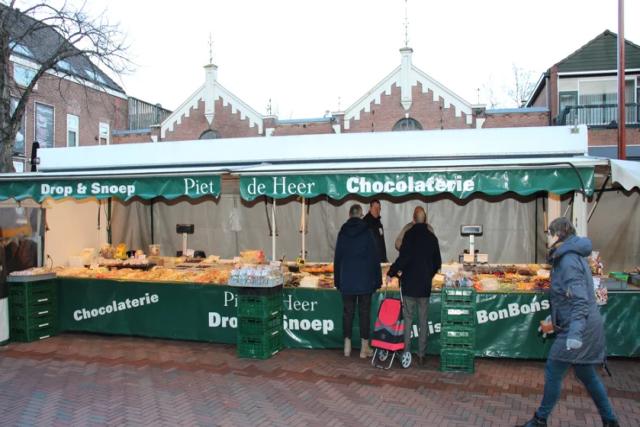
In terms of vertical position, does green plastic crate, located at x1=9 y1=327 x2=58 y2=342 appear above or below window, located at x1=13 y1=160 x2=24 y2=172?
below

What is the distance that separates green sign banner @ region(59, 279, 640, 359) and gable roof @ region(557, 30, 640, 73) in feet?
65.2

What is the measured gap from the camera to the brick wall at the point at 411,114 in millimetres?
22422

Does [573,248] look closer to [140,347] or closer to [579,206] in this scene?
[579,206]

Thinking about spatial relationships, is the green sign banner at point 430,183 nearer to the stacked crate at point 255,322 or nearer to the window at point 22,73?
the stacked crate at point 255,322

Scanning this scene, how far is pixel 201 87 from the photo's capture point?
26.5 m

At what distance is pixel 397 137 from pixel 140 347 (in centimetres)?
512

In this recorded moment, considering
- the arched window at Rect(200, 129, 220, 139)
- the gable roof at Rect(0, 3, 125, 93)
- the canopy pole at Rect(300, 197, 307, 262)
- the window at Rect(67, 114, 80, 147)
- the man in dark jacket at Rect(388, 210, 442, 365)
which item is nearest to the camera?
the man in dark jacket at Rect(388, 210, 442, 365)

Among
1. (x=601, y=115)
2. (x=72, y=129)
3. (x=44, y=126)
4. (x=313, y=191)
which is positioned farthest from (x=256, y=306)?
(x=72, y=129)

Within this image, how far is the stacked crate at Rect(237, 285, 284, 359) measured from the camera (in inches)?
263

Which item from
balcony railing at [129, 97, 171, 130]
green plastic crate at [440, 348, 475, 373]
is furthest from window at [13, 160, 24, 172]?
green plastic crate at [440, 348, 475, 373]

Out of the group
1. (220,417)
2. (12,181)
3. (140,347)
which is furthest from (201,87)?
(220,417)

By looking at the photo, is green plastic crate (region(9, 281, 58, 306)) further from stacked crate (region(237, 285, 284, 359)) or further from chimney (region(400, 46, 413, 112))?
chimney (region(400, 46, 413, 112))

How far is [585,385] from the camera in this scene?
407 cm

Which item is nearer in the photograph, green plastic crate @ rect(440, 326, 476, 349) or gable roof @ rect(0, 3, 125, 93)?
green plastic crate @ rect(440, 326, 476, 349)
